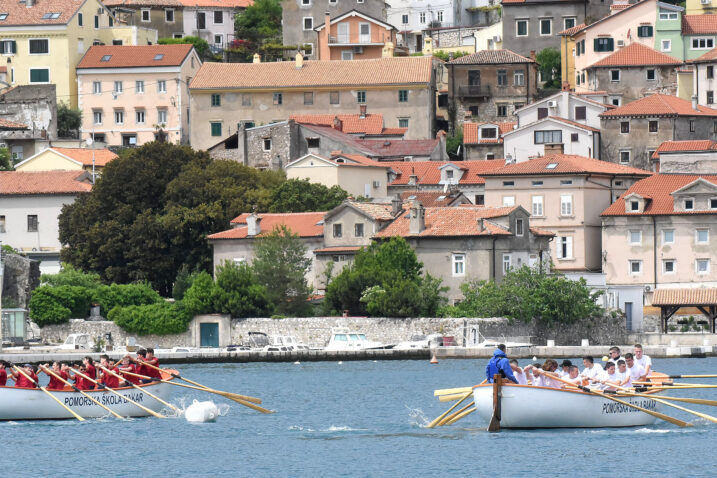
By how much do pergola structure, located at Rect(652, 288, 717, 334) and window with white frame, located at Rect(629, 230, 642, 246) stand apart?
4321 millimetres

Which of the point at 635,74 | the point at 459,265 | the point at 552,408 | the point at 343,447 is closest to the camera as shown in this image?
the point at 552,408

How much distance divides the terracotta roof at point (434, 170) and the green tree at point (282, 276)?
1657cm

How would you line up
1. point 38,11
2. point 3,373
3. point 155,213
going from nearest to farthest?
point 3,373
point 155,213
point 38,11

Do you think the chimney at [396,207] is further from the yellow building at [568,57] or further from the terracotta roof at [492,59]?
the yellow building at [568,57]

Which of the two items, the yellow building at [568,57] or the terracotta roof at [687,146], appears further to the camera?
the yellow building at [568,57]

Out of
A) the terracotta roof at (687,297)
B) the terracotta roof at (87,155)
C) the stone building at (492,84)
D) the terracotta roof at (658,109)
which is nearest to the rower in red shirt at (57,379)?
the terracotta roof at (687,297)

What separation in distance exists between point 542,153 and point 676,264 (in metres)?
13.3

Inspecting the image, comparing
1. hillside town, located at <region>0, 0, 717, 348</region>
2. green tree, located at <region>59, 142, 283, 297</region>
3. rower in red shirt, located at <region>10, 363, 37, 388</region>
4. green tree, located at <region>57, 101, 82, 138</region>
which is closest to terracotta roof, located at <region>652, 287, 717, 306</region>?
hillside town, located at <region>0, 0, 717, 348</region>

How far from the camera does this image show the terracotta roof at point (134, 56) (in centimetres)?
10569

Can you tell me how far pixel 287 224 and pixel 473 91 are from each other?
25629 mm

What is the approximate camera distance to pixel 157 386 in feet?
154

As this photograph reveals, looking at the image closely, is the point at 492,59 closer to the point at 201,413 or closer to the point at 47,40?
the point at 47,40

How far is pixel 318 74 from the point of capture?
103562mm

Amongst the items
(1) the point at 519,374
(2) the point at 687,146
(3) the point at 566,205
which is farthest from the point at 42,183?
(1) the point at 519,374
